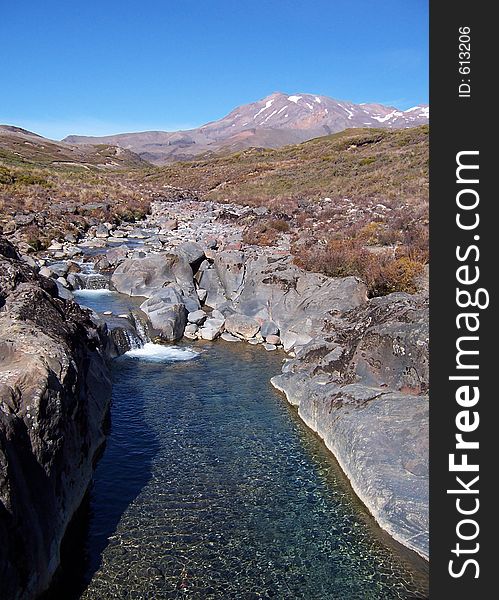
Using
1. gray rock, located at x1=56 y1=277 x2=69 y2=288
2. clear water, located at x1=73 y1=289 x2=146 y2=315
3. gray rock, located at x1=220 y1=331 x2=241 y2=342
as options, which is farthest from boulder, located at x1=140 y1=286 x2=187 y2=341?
gray rock, located at x1=56 y1=277 x2=69 y2=288

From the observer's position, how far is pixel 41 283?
13531mm

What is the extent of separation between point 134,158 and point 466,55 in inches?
7622

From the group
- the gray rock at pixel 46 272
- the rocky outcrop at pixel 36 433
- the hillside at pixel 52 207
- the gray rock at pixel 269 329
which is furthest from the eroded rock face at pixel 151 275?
the rocky outcrop at pixel 36 433

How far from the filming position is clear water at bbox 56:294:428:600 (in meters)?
8.89

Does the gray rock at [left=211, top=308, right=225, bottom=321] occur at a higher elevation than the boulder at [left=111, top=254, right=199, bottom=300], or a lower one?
lower

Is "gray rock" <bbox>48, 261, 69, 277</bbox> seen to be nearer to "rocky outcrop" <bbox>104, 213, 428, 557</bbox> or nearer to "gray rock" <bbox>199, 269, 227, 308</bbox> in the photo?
"rocky outcrop" <bbox>104, 213, 428, 557</bbox>

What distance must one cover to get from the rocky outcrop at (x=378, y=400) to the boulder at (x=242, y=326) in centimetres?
407

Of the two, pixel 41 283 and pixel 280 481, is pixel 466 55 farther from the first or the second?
pixel 41 283

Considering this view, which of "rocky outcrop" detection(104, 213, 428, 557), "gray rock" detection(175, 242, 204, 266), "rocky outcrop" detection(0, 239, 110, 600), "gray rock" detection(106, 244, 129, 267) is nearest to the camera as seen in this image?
"rocky outcrop" detection(0, 239, 110, 600)

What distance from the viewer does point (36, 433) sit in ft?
27.5

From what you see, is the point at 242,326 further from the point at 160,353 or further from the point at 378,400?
the point at 378,400

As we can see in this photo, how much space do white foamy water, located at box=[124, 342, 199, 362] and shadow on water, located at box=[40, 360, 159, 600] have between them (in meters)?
3.09

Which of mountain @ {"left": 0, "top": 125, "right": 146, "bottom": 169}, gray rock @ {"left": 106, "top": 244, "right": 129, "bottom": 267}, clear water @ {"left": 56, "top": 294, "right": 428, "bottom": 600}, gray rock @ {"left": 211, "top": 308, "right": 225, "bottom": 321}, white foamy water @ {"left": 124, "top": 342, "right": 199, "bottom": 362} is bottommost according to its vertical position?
clear water @ {"left": 56, "top": 294, "right": 428, "bottom": 600}

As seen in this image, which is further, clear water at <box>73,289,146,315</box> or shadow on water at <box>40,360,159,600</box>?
clear water at <box>73,289,146,315</box>
